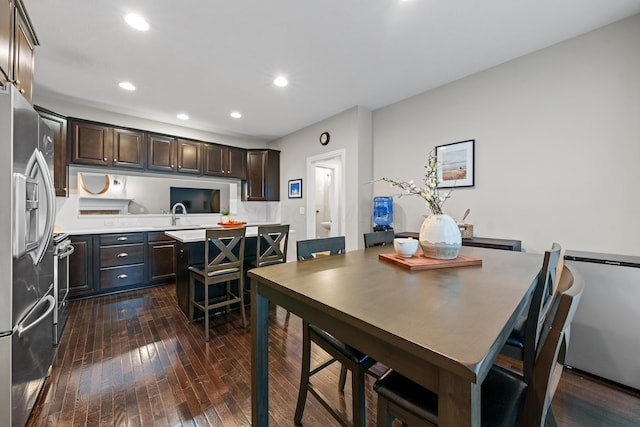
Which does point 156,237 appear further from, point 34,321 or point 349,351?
point 349,351

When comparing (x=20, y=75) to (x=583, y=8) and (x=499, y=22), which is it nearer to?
(x=499, y=22)

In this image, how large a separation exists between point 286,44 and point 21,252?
2.33m

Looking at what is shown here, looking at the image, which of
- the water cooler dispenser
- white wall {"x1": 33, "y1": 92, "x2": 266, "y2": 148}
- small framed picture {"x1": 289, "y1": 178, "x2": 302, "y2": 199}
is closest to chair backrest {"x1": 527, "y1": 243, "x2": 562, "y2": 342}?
the water cooler dispenser

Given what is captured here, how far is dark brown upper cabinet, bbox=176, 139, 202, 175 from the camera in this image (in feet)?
14.4

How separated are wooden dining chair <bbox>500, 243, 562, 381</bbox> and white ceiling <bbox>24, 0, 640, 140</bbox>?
73.9 inches

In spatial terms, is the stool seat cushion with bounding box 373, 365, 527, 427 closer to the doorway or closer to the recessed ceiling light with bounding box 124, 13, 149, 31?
the recessed ceiling light with bounding box 124, 13, 149, 31

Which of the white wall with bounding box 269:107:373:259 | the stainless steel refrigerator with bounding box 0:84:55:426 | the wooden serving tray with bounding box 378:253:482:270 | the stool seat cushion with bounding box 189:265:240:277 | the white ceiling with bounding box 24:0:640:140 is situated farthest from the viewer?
the white wall with bounding box 269:107:373:259

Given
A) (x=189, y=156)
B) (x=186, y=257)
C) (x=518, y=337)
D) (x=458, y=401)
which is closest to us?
(x=458, y=401)

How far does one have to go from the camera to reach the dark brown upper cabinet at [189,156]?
4387 mm

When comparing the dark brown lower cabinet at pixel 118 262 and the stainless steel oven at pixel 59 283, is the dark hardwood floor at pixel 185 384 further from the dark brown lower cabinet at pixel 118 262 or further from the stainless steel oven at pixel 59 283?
the dark brown lower cabinet at pixel 118 262

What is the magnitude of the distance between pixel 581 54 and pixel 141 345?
4.56m

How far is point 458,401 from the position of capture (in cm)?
56

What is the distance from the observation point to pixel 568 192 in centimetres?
225

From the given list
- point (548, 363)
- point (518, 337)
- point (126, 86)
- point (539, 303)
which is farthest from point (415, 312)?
point (126, 86)
